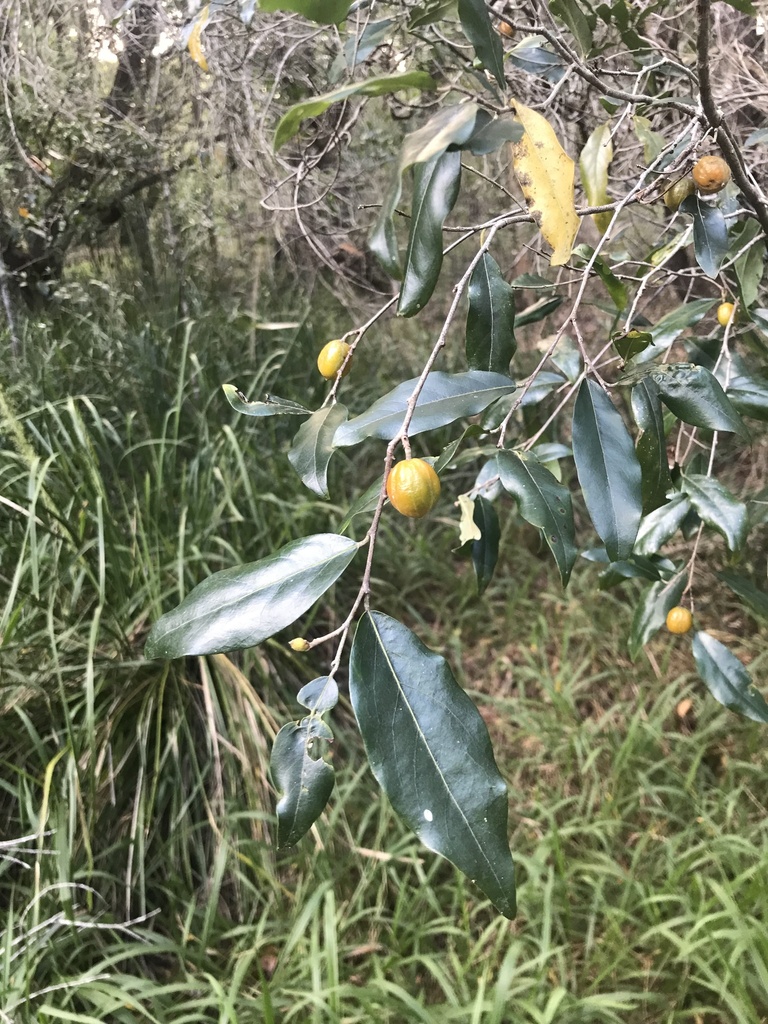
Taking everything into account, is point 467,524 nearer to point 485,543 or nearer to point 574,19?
point 485,543

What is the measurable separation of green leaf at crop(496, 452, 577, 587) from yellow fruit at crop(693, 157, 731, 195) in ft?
0.94

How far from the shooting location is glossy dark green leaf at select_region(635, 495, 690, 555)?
2.46ft

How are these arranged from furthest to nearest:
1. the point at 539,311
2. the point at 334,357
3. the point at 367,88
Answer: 1. the point at 539,311
2. the point at 334,357
3. the point at 367,88

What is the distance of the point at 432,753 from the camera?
33 centimetres

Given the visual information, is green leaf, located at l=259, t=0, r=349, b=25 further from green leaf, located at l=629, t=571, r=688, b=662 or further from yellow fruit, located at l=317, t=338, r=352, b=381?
green leaf, located at l=629, t=571, r=688, b=662

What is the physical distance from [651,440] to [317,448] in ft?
0.89

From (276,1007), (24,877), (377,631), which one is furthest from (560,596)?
(377,631)

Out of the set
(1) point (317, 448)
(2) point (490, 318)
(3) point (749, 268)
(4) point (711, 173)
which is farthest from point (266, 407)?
(3) point (749, 268)

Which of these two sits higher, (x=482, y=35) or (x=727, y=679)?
(x=482, y=35)

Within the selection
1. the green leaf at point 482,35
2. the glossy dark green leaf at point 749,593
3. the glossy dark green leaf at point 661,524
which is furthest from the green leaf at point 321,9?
the glossy dark green leaf at point 749,593

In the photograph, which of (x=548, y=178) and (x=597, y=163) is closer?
(x=548, y=178)

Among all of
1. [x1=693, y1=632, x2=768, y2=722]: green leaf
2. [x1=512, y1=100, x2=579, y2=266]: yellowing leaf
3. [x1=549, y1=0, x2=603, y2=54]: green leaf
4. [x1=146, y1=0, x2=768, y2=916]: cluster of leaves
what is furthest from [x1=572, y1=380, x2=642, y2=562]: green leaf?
[x1=693, y1=632, x2=768, y2=722]: green leaf

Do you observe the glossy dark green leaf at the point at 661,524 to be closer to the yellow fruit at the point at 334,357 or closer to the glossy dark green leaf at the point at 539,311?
the glossy dark green leaf at the point at 539,311

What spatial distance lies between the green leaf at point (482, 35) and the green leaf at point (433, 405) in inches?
7.2
